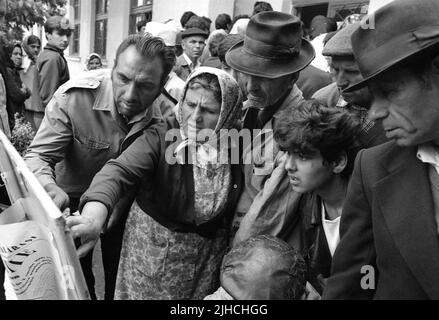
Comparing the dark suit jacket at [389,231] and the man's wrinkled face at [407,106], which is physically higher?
the man's wrinkled face at [407,106]

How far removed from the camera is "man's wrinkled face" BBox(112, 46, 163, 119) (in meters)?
2.11

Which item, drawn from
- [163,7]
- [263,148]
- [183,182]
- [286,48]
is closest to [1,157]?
[183,182]

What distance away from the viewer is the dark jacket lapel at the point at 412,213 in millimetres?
1146

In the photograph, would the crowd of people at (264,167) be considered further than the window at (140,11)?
No

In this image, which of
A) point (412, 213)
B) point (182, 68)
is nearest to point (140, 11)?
point (182, 68)

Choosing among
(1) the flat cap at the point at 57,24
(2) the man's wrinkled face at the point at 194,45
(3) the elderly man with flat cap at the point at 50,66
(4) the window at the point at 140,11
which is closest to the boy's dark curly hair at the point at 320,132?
(2) the man's wrinkled face at the point at 194,45

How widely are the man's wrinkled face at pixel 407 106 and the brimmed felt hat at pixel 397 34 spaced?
48 mm

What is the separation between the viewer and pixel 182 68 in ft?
15.7

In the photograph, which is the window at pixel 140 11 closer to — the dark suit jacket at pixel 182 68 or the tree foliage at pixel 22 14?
the tree foliage at pixel 22 14

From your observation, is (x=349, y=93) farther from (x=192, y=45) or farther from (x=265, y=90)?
(x=192, y=45)

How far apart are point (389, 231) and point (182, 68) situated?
3850 mm

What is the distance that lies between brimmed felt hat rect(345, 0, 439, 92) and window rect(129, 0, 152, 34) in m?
9.24

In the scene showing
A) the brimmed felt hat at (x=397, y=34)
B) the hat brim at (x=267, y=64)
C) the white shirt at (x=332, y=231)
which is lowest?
the white shirt at (x=332, y=231)

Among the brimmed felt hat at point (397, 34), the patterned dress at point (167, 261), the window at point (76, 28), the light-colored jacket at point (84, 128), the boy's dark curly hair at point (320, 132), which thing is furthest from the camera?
the window at point (76, 28)
